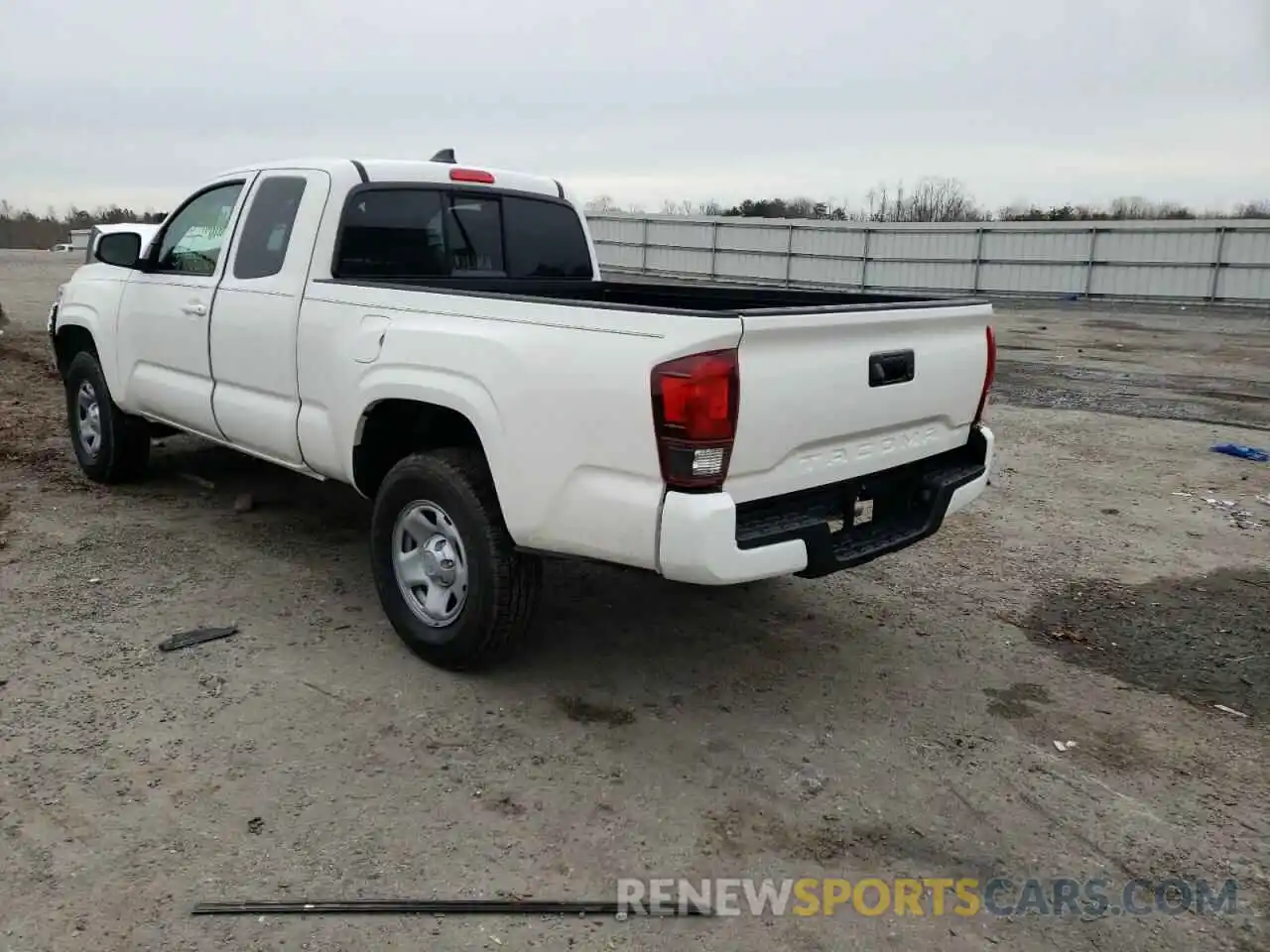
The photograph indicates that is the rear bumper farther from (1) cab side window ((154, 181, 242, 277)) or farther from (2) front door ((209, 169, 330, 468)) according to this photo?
(1) cab side window ((154, 181, 242, 277))

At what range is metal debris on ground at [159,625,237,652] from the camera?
4289 millimetres

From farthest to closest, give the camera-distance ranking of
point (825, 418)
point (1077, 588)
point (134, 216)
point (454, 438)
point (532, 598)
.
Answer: point (134, 216), point (1077, 588), point (454, 438), point (532, 598), point (825, 418)

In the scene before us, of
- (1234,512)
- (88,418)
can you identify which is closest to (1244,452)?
(1234,512)

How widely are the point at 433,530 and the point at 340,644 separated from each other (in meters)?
0.78

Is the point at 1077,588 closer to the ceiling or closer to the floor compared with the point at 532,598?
closer to the floor

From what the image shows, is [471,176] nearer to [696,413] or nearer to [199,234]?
[199,234]

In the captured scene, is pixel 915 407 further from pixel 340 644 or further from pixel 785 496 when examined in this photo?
pixel 340 644

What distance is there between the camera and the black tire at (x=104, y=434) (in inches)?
251

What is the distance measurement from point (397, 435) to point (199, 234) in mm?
2146

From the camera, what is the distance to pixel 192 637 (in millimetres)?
4387

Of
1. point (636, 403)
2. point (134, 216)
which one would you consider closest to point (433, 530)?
point (636, 403)

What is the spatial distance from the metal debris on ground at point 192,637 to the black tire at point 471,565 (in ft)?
2.89

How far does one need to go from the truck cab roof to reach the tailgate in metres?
2.47

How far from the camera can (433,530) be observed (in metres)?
4.06
